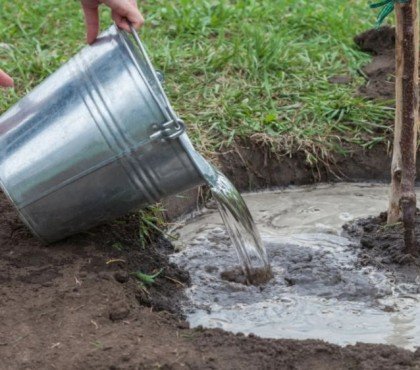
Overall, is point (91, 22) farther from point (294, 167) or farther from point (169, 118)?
point (294, 167)

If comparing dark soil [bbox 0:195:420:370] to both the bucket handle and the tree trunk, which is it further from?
the tree trunk

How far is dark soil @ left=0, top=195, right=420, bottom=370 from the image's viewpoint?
3.03 meters

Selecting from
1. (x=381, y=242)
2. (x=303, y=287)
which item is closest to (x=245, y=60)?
(x=381, y=242)

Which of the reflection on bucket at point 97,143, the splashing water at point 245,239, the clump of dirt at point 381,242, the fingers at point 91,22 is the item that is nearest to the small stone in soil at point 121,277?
the reflection on bucket at point 97,143

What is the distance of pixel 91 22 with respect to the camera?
3.78m

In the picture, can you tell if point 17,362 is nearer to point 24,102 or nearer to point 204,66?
point 24,102

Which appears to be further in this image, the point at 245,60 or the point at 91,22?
the point at 245,60

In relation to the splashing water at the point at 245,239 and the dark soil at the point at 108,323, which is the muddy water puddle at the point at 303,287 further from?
the dark soil at the point at 108,323

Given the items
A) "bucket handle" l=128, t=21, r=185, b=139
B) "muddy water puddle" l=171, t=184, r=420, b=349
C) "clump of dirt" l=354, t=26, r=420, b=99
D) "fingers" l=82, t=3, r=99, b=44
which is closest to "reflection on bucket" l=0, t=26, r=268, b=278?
"bucket handle" l=128, t=21, r=185, b=139

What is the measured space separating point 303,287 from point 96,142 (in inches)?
41.7

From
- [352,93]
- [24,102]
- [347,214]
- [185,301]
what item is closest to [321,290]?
[185,301]

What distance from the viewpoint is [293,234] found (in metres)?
4.46

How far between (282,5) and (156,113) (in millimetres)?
3026

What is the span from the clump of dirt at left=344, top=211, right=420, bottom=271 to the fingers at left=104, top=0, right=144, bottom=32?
1.40m
